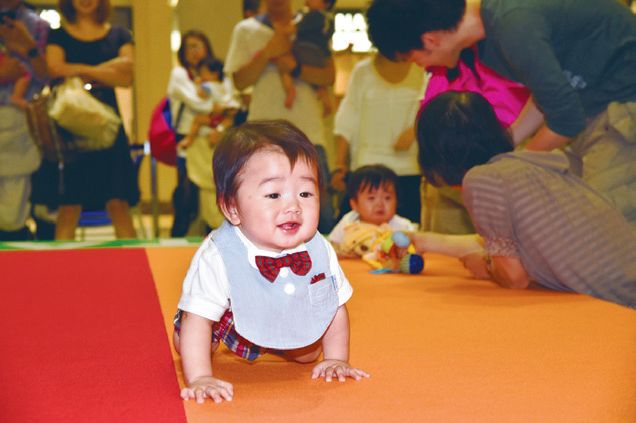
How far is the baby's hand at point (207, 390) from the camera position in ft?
4.35

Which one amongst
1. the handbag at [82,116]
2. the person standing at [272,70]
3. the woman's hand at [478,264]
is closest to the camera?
the woman's hand at [478,264]

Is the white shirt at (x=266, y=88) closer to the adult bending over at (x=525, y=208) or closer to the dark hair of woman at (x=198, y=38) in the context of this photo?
the dark hair of woman at (x=198, y=38)

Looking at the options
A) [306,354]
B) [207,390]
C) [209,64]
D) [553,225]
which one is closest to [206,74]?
[209,64]

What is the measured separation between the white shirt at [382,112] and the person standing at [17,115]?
1.50m

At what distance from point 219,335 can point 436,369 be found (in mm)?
417

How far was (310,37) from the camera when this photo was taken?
4.00 metres

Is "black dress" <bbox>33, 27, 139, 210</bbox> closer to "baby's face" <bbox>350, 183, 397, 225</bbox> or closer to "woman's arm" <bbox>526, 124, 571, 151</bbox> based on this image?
"baby's face" <bbox>350, 183, 397, 225</bbox>

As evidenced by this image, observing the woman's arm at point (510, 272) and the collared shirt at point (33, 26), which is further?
the collared shirt at point (33, 26)

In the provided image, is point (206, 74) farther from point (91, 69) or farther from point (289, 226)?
point (289, 226)

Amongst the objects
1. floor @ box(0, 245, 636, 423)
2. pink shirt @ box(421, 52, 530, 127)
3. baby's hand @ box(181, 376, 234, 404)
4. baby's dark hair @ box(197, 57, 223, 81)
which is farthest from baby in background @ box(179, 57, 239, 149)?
baby's hand @ box(181, 376, 234, 404)

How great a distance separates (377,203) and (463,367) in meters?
1.95

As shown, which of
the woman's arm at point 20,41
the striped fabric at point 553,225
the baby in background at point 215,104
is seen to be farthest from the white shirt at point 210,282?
the baby in background at point 215,104

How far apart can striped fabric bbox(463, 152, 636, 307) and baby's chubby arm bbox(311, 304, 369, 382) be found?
0.96 m

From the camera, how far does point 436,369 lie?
1.56 m
